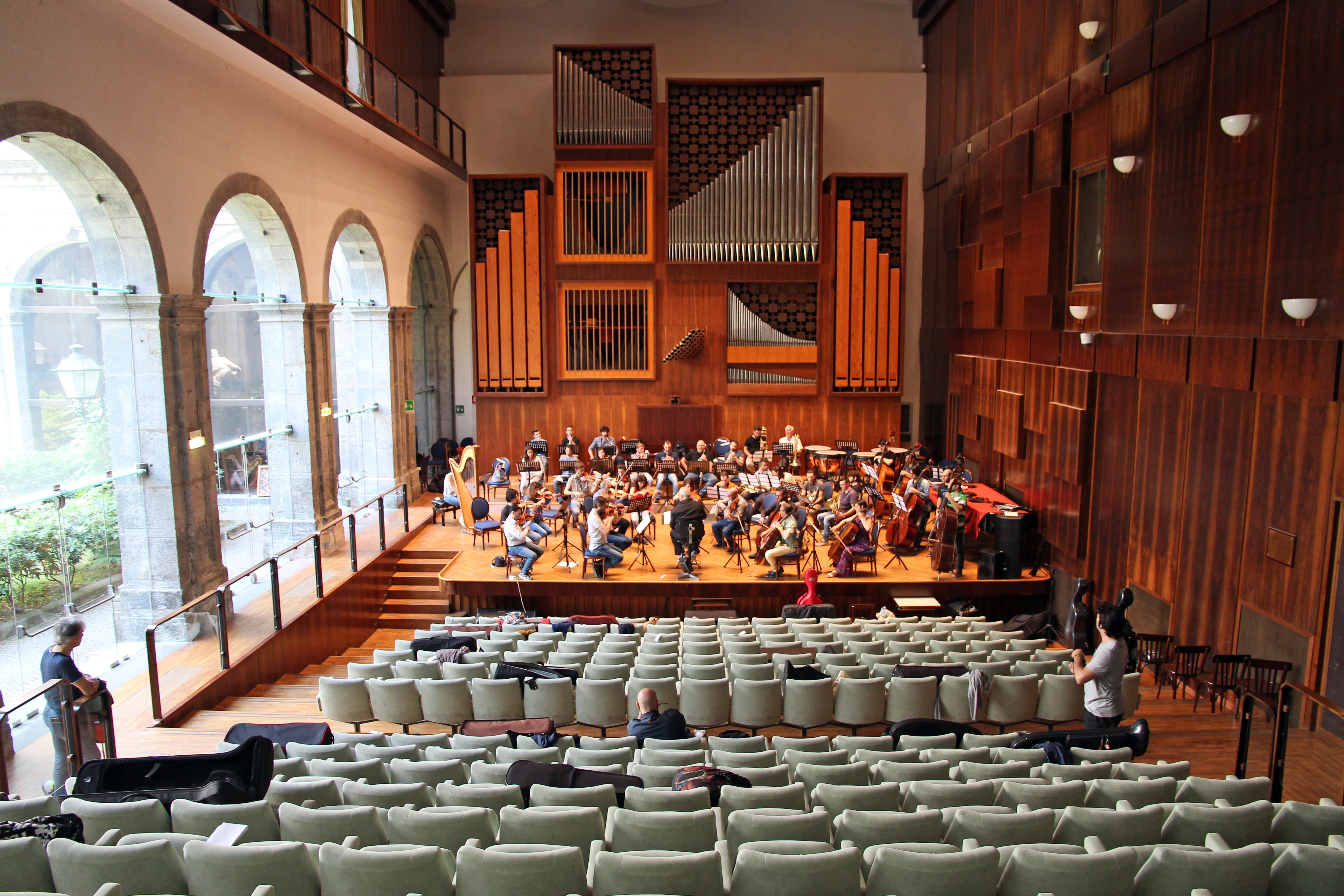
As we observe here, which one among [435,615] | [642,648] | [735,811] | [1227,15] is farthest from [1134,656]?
[435,615]

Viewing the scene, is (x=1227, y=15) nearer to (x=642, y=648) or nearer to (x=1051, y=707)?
(x=1051, y=707)

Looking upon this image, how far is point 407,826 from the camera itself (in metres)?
3.58

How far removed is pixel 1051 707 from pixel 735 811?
3755 mm

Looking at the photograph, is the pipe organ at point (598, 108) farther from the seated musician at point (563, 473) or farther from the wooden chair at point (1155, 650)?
the wooden chair at point (1155, 650)

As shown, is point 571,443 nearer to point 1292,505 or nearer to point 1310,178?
point 1292,505

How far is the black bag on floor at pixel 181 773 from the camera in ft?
13.5

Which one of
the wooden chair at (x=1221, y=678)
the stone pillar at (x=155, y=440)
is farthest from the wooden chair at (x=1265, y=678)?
the stone pillar at (x=155, y=440)

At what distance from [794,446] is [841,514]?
3898mm

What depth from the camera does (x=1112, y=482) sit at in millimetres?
9328

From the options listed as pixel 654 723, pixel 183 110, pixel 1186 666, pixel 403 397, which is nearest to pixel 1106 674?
pixel 1186 666

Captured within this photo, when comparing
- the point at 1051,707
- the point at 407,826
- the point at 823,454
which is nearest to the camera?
the point at 407,826

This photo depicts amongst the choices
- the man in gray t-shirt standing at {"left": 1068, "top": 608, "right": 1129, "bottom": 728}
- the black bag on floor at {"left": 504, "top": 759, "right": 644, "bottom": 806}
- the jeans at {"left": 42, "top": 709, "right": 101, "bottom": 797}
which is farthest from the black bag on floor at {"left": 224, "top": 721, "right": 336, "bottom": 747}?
the man in gray t-shirt standing at {"left": 1068, "top": 608, "right": 1129, "bottom": 728}

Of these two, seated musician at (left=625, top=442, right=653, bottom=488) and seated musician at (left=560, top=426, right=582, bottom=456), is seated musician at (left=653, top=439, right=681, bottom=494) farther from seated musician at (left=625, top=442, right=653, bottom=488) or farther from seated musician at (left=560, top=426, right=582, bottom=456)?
seated musician at (left=560, top=426, right=582, bottom=456)

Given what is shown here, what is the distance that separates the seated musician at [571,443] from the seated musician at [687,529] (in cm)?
525
